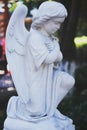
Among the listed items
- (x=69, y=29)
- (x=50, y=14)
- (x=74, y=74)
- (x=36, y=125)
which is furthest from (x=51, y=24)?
(x=74, y=74)

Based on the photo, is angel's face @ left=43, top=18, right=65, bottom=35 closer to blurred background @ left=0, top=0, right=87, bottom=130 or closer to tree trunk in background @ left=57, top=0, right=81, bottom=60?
blurred background @ left=0, top=0, right=87, bottom=130

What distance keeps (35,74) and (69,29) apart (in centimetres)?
515

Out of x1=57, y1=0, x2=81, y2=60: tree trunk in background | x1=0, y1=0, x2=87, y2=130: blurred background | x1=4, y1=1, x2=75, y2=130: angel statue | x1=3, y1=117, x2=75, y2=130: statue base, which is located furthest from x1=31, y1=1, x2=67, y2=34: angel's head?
x1=57, y1=0, x2=81, y2=60: tree trunk in background

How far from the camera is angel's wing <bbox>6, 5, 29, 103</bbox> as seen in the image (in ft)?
18.9

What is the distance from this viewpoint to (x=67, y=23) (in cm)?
1053

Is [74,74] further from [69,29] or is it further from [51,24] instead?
[51,24]

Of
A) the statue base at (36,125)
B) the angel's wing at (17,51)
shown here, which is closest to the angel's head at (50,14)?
the angel's wing at (17,51)

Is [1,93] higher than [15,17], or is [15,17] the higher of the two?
[15,17]

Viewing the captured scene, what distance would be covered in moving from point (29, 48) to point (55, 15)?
44cm

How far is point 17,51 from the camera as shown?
5.77 meters

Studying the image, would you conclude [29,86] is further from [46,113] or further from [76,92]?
[76,92]

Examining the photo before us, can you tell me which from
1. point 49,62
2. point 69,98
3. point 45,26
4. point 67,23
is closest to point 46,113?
point 49,62

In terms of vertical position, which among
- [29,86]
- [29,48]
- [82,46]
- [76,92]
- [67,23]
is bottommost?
[82,46]

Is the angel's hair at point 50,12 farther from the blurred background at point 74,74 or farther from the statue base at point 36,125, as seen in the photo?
the blurred background at point 74,74
